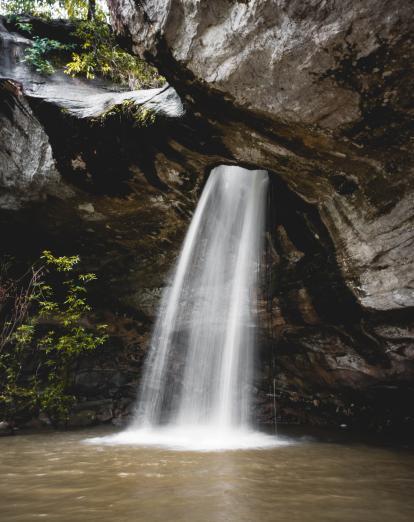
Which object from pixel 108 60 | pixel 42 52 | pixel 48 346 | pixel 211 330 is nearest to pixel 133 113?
pixel 108 60

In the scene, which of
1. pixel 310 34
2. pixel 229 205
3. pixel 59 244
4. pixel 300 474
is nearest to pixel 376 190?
pixel 310 34

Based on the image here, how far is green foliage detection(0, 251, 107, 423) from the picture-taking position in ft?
22.8

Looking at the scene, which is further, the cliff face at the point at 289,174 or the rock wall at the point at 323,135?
the cliff face at the point at 289,174

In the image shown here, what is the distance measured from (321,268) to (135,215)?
3.67 metres

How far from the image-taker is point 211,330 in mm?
7969

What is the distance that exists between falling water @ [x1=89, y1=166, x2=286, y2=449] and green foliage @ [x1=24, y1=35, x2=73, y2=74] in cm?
404

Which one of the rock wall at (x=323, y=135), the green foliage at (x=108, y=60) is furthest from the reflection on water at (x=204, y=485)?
the green foliage at (x=108, y=60)

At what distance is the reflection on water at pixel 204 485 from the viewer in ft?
8.30

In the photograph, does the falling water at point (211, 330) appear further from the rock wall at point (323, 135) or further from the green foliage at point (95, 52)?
the green foliage at point (95, 52)

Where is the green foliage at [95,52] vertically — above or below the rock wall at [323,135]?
above

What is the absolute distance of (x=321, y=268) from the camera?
5.77m

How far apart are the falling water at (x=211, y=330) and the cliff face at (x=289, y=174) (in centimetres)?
41

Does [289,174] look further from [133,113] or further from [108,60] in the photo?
[108,60]

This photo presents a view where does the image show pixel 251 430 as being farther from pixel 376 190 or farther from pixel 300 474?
pixel 376 190
